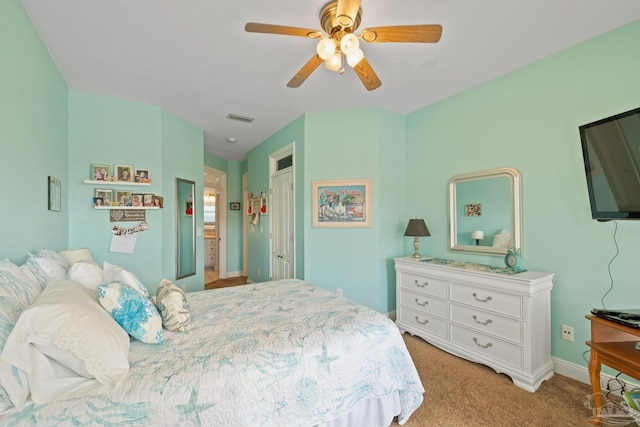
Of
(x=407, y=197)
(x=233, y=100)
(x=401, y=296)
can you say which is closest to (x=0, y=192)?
(x=233, y=100)

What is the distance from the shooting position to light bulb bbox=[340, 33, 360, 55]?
1533 mm

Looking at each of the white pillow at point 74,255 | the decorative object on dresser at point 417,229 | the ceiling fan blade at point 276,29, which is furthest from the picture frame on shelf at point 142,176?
the decorative object on dresser at point 417,229

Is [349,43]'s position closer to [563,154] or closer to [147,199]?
[563,154]

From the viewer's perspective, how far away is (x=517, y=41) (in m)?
2.05

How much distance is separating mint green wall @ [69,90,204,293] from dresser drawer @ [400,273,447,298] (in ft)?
9.33

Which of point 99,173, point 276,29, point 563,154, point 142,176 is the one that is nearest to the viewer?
point 276,29

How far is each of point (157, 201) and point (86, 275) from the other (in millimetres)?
1693

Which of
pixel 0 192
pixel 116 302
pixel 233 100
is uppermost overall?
pixel 233 100

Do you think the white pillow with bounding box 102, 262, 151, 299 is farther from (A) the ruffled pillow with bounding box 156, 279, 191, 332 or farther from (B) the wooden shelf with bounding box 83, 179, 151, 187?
(B) the wooden shelf with bounding box 83, 179, 151, 187

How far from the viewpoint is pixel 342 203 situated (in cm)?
334

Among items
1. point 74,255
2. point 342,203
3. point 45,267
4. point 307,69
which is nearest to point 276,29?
point 307,69

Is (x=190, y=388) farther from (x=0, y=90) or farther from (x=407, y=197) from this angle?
(x=407, y=197)

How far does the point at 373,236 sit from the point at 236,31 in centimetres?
243

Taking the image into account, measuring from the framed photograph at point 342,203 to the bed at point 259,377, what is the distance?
1.55 meters
